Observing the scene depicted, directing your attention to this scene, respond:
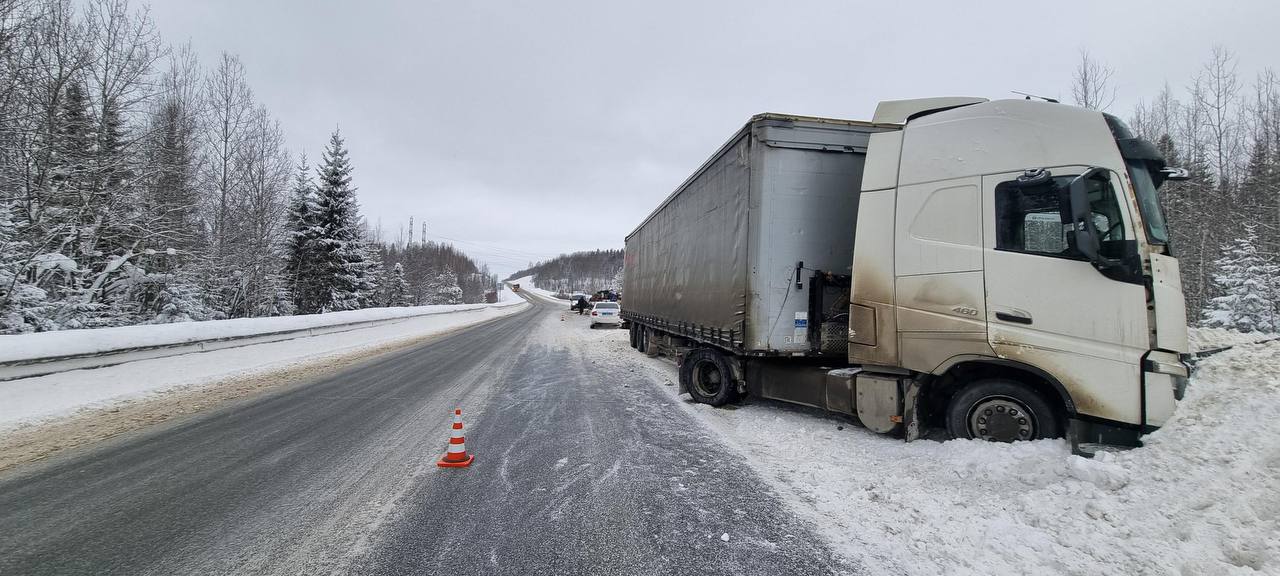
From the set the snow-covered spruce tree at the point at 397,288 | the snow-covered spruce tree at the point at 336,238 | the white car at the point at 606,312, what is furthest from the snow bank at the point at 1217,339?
the snow-covered spruce tree at the point at 397,288

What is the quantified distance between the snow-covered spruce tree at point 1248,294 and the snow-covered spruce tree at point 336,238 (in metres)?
34.8

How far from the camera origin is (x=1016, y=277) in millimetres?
3924

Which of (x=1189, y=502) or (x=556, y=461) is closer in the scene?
(x=1189, y=502)

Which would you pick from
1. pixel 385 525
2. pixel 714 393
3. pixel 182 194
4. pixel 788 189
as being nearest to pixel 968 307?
pixel 788 189

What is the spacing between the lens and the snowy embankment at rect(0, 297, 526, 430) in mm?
6617

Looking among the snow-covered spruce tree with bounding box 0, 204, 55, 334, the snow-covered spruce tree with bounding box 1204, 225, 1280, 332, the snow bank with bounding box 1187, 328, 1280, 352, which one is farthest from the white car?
the snow-covered spruce tree with bounding box 1204, 225, 1280, 332

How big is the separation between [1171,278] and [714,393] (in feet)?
16.0

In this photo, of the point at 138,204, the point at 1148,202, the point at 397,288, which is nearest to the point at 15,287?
the point at 138,204

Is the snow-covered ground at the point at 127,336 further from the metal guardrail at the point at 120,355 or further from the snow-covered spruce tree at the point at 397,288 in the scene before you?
the snow-covered spruce tree at the point at 397,288

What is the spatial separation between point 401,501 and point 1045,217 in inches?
220

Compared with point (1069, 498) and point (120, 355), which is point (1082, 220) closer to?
point (1069, 498)

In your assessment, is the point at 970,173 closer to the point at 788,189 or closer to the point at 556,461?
the point at 788,189

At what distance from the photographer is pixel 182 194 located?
17281 mm

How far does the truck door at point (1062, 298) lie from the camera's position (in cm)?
353
